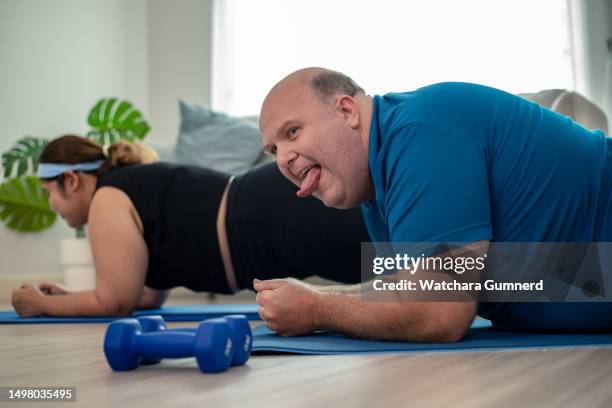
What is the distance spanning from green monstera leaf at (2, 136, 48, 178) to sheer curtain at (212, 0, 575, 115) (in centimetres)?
140

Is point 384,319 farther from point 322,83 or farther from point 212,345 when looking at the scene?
point 322,83

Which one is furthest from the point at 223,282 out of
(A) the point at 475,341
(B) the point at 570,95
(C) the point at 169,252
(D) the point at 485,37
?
(D) the point at 485,37

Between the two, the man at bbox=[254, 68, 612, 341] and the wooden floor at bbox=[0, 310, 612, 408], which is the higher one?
the man at bbox=[254, 68, 612, 341]

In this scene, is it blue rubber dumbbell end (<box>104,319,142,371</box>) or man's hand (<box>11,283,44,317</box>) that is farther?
man's hand (<box>11,283,44,317</box>)

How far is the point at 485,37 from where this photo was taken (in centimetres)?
482

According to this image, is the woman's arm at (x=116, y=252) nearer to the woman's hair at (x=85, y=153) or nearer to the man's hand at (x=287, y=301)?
the woman's hair at (x=85, y=153)

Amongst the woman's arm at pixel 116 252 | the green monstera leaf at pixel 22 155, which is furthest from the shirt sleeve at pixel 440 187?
the green monstera leaf at pixel 22 155

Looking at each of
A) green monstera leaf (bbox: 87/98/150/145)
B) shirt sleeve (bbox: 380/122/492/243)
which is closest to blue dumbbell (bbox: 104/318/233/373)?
shirt sleeve (bbox: 380/122/492/243)

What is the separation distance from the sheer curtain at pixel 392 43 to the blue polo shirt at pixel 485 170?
134 inches

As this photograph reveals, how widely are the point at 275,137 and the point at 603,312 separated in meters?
0.71

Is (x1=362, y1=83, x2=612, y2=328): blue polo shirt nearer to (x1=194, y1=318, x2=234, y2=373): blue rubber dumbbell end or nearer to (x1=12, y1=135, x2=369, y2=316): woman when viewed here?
(x1=194, y1=318, x2=234, y2=373): blue rubber dumbbell end

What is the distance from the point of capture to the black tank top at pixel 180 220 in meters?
2.36

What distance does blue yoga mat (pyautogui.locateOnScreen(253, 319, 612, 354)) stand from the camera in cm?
135

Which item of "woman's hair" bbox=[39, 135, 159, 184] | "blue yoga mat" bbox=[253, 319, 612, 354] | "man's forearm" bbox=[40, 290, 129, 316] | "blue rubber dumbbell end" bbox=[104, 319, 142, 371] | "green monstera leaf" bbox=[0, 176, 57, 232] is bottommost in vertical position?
"green monstera leaf" bbox=[0, 176, 57, 232]
